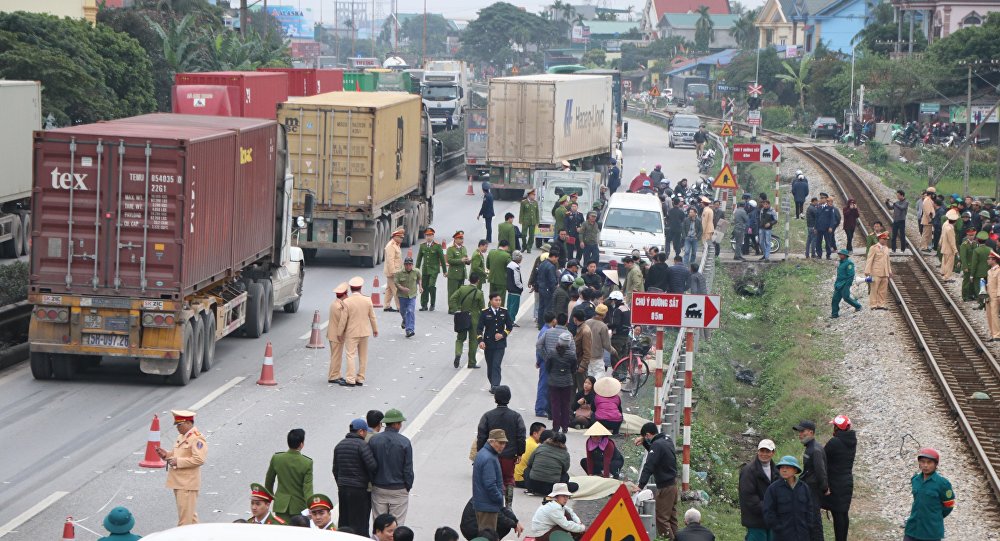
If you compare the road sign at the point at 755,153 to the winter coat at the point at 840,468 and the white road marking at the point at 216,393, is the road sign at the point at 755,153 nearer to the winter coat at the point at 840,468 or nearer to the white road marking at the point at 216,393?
the white road marking at the point at 216,393

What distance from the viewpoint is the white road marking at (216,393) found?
61.0 feet

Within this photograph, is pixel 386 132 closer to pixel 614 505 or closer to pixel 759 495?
pixel 759 495

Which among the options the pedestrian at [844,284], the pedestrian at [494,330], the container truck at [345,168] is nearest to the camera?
the pedestrian at [494,330]

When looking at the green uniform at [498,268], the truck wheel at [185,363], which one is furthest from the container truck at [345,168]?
the truck wheel at [185,363]

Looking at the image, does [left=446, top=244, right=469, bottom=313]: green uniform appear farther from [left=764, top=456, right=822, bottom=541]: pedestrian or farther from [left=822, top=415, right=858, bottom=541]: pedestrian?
[left=764, top=456, right=822, bottom=541]: pedestrian

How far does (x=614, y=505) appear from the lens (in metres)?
8.80

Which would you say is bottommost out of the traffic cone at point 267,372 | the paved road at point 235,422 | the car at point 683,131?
the paved road at point 235,422

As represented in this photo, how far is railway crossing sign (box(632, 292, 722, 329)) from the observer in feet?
49.1

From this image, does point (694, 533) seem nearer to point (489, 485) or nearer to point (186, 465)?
point (489, 485)

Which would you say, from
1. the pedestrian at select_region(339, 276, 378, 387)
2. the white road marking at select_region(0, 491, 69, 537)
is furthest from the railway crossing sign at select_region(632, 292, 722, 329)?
the white road marking at select_region(0, 491, 69, 537)

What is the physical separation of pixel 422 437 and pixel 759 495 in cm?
578

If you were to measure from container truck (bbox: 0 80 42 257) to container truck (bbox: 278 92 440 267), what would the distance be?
5.34 meters

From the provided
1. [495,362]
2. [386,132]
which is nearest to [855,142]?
[386,132]

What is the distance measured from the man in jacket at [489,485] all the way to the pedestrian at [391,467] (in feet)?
2.00
